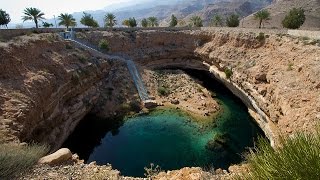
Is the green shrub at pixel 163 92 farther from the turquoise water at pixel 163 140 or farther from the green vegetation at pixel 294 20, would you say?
the green vegetation at pixel 294 20

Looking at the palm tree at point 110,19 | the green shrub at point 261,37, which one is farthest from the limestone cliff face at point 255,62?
the palm tree at point 110,19

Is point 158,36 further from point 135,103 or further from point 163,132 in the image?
point 163,132

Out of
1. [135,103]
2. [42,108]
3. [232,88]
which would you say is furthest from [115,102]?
[232,88]

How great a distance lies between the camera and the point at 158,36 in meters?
46.5

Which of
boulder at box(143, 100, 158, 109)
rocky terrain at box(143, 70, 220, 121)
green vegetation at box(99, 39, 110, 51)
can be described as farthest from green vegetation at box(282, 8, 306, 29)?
green vegetation at box(99, 39, 110, 51)

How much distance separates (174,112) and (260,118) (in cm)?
915

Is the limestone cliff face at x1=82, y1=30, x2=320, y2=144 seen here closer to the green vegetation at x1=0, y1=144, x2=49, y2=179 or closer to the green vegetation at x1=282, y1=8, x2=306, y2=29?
the green vegetation at x1=282, y1=8, x2=306, y2=29

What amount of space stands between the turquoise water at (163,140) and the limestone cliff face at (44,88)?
89.4 inches

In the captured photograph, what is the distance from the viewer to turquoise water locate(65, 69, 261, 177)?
73.6 ft

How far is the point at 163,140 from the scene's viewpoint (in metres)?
25.8

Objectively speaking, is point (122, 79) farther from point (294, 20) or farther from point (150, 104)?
point (294, 20)

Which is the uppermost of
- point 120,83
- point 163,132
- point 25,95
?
point 25,95

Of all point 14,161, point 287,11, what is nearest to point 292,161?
point 14,161

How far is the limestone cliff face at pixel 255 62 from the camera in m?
22.3
